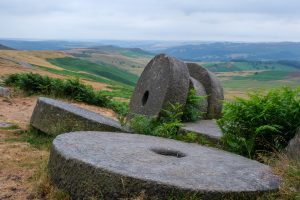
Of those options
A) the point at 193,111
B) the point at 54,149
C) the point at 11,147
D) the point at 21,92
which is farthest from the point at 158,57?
the point at 21,92

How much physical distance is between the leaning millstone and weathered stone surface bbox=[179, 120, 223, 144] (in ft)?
5.99

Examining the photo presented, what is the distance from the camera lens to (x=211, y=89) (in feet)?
39.5

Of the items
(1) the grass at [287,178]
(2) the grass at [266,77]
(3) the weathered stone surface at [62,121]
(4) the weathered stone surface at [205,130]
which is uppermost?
(1) the grass at [287,178]

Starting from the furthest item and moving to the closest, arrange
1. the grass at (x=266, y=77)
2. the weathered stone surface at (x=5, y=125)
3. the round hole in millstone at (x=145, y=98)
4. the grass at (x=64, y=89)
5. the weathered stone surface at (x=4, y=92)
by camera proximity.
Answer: the grass at (x=266, y=77), the grass at (x=64, y=89), the weathered stone surface at (x=4, y=92), the round hole in millstone at (x=145, y=98), the weathered stone surface at (x=5, y=125)

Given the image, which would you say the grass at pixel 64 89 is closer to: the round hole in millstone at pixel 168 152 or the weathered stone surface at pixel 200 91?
the weathered stone surface at pixel 200 91

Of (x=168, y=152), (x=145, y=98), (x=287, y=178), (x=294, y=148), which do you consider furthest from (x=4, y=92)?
(x=287, y=178)

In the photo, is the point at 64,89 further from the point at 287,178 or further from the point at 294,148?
the point at 287,178

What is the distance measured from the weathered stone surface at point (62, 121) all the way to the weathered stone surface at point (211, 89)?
11.6ft

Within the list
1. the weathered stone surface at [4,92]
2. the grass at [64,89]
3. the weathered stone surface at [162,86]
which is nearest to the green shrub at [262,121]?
the weathered stone surface at [162,86]

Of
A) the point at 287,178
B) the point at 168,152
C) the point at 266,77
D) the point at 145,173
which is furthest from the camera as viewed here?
the point at 266,77

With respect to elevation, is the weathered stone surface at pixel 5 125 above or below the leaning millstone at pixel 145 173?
below

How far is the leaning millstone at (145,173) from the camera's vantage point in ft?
15.3

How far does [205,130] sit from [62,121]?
2.93m

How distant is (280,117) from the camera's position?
281 inches
